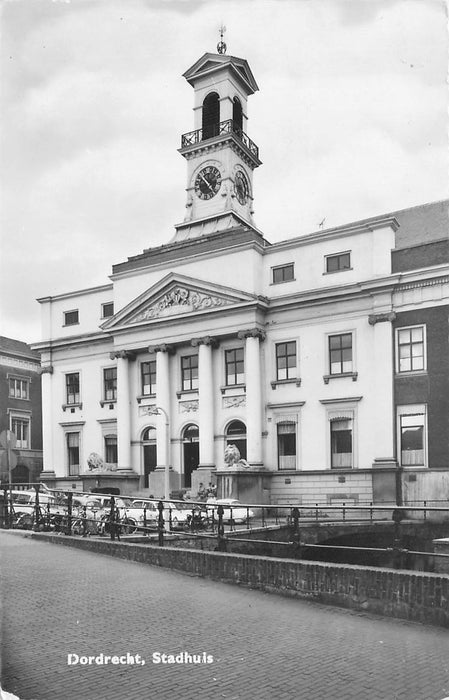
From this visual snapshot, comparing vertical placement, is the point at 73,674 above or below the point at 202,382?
below

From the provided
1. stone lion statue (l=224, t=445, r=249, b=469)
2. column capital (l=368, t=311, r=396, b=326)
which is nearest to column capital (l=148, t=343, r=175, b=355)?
stone lion statue (l=224, t=445, r=249, b=469)

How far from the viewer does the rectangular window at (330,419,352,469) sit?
35969mm

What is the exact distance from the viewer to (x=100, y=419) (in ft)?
147

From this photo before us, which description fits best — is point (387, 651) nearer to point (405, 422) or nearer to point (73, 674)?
point (73, 674)

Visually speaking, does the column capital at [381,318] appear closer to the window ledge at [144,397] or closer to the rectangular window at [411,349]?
the rectangular window at [411,349]

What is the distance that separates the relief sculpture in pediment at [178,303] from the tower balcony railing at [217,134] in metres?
11.6

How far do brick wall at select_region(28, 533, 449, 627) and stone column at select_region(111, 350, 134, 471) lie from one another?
2899 centimetres

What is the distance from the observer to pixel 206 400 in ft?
129

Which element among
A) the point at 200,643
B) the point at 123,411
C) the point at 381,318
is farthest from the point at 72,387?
the point at 200,643

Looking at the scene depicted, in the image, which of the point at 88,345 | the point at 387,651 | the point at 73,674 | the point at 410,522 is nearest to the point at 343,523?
the point at 410,522

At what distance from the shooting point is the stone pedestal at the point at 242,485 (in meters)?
35.6

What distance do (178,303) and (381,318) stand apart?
12388mm

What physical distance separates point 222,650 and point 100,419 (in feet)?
126

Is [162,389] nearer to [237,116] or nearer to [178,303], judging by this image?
[178,303]
